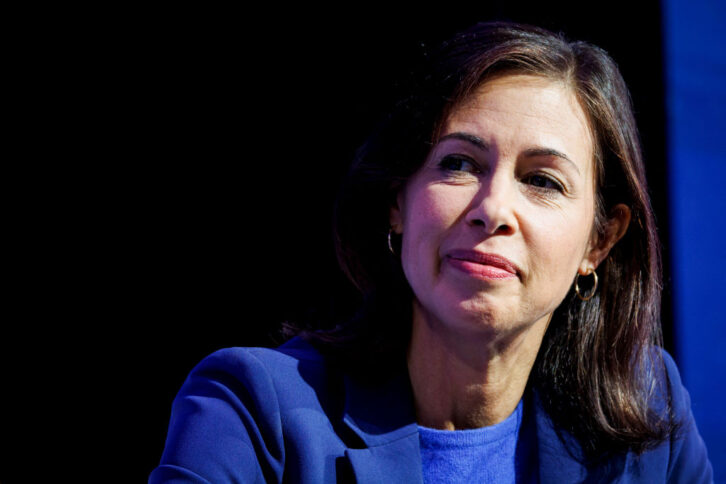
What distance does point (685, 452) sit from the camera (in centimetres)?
187

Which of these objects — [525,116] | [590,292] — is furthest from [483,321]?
[590,292]

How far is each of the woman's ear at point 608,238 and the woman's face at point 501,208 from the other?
0.14 meters

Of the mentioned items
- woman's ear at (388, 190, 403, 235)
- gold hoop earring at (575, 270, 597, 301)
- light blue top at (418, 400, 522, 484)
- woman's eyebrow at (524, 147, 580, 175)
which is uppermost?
woman's eyebrow at (524, 147, 580, 175)

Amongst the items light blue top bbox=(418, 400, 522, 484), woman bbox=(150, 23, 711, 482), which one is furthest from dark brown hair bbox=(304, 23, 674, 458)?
light blue top bbox=(418, 400, 522, 484)

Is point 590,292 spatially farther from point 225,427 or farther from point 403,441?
point 225,427

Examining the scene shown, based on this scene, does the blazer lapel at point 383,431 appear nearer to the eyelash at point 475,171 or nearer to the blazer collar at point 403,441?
the blazer collar at point 403,441

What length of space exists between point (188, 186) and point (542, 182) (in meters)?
1.10

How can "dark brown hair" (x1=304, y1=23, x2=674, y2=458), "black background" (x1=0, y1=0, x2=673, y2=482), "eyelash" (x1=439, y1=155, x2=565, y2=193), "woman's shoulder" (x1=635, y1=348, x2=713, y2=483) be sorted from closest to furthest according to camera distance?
"eyelash" (x1=439, y1=155, x2=565, y2=193) → "dark brown hair" (x1=304, y1=23, x2=674, y2=458) → "woman's shoulder" (x1=635, y1=348, x2=713, y2=483) → "black background" (x1=0, y1=0, x2=673, y2=482)

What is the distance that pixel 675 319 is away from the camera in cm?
251

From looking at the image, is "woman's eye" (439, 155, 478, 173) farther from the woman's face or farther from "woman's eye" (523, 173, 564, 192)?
"woman's eye" (523, 173, 564, 192)

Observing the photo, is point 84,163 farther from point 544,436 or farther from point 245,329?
point 544,436

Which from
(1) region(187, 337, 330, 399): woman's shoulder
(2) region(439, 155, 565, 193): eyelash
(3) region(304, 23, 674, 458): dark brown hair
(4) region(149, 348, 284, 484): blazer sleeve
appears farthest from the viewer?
(3) region(304, 23, 674, 458): dark brown hair

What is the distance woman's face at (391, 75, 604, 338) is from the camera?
1.50m

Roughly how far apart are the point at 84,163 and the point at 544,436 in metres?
1.39
